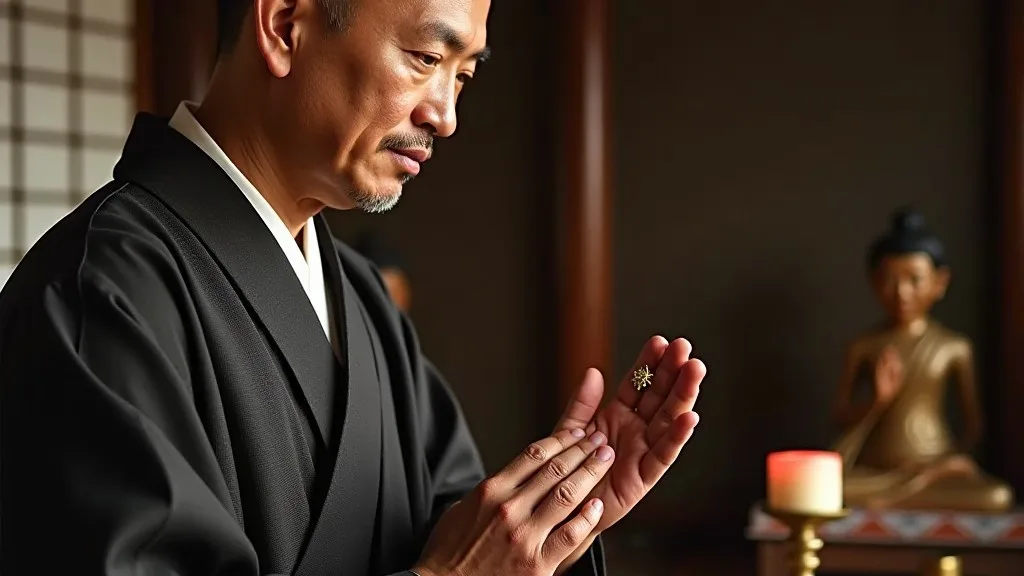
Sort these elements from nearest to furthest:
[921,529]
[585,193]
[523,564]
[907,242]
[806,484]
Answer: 1. [523,564]
2. [806,484]
3. [921,529]
4. [907,242]
5. [585,193]

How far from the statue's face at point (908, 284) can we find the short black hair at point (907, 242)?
0.01 meters

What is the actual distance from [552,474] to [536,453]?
0.05 metres

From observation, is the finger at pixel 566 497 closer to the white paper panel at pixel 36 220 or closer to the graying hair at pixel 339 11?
the graying hair at pixel 339 11

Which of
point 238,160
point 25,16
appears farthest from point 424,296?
point 238,160

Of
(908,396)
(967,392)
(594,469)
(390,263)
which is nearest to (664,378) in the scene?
(594,469)

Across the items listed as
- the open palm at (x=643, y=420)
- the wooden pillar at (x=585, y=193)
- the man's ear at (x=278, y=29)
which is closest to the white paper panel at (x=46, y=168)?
the wooden pillar at (x=585, y=193)

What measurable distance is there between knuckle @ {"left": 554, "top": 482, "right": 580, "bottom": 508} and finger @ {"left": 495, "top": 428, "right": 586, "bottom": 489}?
2.2 inches

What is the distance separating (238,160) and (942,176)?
2.82 m

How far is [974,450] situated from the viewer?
3.75m

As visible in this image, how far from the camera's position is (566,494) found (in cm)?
139

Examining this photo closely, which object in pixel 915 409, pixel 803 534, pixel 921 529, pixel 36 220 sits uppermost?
pixel 36 220

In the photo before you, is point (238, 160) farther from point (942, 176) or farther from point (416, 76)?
point (942, 176)

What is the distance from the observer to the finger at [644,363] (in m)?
1.57

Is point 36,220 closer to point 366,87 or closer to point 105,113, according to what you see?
point 105,113
